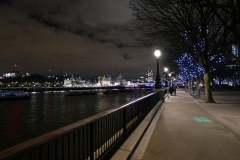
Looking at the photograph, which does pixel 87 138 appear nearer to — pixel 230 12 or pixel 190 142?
pixel 190 142

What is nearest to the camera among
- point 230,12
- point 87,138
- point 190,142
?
point 87,138

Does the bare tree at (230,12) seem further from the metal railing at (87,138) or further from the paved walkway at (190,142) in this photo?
the metal railing at (87,138)

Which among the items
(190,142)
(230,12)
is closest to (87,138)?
(190,142)

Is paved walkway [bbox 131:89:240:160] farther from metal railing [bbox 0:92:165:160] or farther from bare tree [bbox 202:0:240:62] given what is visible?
bare tree [bbox 202:0:240:62]

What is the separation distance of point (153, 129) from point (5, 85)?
669 feet

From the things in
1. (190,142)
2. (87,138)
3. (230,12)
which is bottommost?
(190,142)

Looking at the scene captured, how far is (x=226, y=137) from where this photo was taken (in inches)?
348

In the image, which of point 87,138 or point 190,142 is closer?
point 87,138

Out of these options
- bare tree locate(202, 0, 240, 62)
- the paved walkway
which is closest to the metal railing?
the paved walkway

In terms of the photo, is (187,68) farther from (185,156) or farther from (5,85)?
(5,85)

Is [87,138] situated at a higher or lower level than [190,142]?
higher

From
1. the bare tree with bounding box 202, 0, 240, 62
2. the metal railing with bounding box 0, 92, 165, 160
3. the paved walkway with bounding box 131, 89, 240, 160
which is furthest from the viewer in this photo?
the bare tree with bounding box 202, 0, 240, 62

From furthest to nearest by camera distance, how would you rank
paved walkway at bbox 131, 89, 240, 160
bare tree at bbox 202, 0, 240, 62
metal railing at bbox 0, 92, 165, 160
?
bare tree at bbox 202, 0, 240, 62 → paved walkway at bbox 131, 89, 240, 160 → metal railing at bbox 0, 92, 165, 160

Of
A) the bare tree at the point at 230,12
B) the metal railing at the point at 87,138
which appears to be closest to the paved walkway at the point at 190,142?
the metal railing at the point at 87,138
